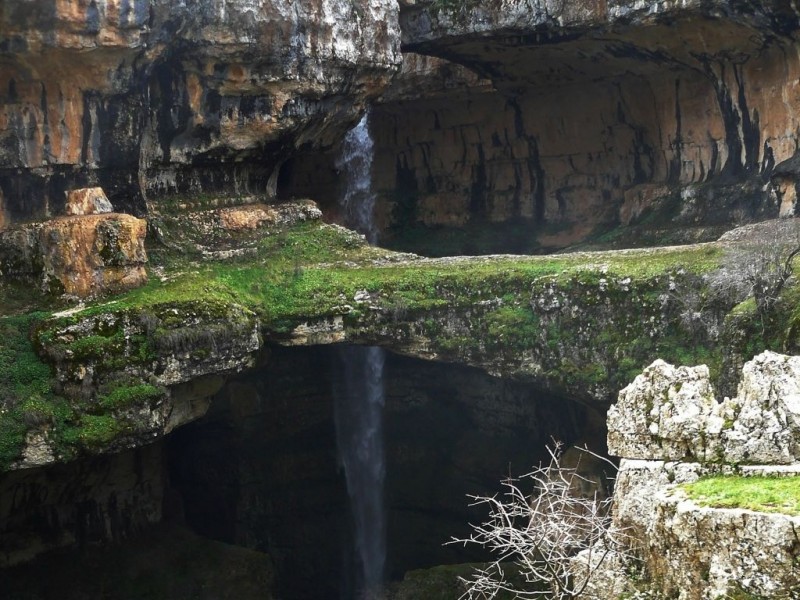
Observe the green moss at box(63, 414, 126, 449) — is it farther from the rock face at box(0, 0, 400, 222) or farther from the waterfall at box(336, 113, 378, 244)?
the waterfall at box(336, 113, 378, 244)

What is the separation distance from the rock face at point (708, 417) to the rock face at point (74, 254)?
12509 millimetres

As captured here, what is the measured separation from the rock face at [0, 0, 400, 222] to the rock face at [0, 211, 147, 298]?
1395 mm

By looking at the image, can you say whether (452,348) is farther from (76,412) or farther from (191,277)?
(76,412)

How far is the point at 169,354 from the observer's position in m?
21.8

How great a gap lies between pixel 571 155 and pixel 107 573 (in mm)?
16435

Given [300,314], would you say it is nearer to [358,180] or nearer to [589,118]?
[358,180]

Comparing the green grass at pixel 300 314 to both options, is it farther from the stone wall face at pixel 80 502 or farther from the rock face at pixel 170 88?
the stone wall face at pixel 80 502

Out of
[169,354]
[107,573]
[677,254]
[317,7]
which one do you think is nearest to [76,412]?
[169,354]

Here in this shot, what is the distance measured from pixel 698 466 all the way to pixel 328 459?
66.5ft

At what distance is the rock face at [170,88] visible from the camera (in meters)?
22.5

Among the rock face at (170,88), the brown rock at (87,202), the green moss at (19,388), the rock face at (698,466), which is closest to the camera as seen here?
the rock face at (698,466)

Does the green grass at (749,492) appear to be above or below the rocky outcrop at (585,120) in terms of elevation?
below

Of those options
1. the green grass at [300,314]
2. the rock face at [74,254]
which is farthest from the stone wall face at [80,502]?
the rock face at [74,254]

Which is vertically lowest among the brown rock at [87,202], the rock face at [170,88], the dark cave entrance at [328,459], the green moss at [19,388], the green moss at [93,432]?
the dark cave entrance at [328,459]
